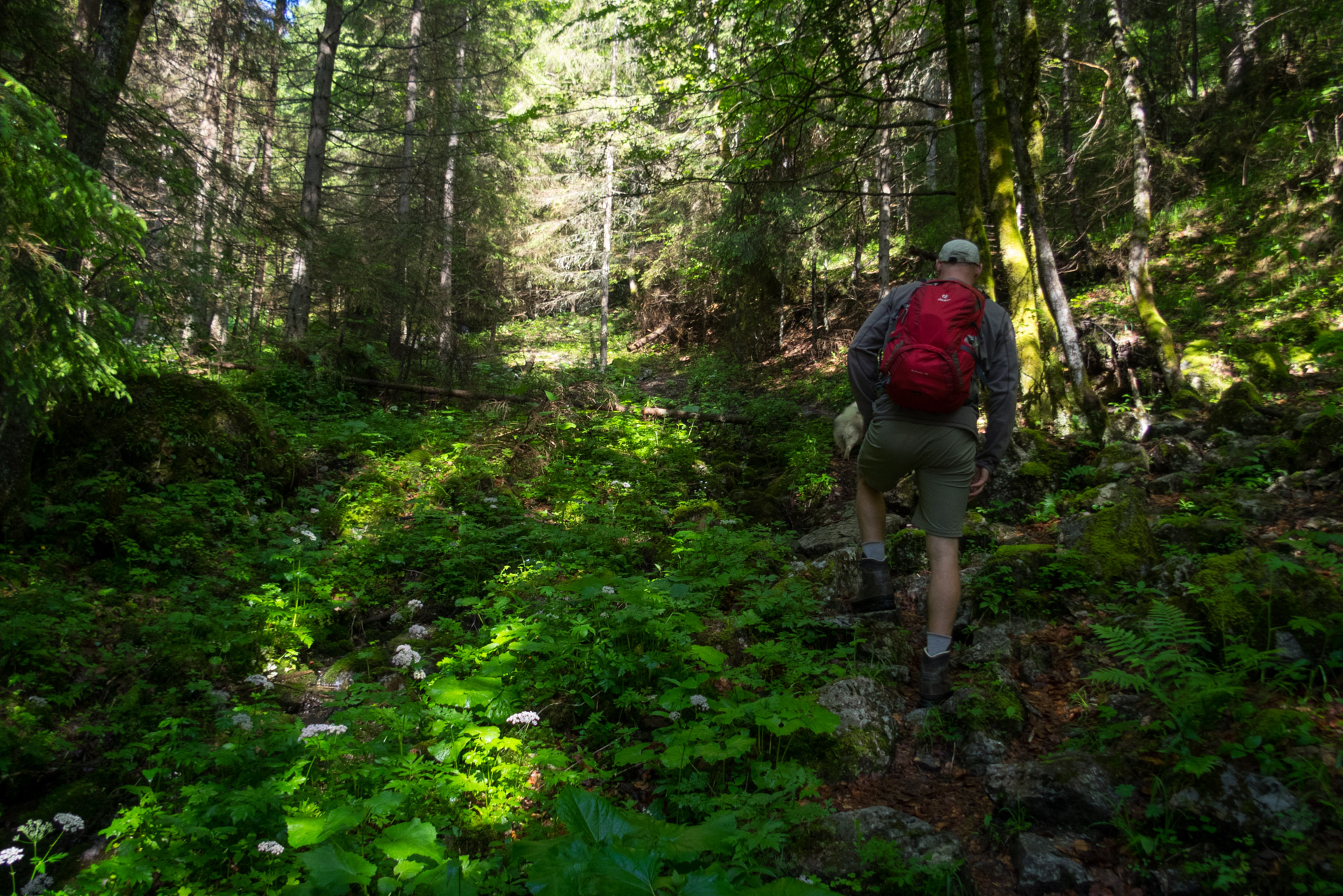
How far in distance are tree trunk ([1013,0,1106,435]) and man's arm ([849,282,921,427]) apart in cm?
470

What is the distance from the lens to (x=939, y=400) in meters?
3.43

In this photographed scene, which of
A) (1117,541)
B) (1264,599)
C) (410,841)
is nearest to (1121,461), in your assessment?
(1117,541)

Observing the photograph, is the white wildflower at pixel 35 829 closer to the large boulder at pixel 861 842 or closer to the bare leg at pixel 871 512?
the large boulder at pixel 861 842

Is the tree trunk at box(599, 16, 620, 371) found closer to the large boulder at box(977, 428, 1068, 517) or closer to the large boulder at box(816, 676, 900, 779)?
the large boulder at box(977, 428, 1068, 517)

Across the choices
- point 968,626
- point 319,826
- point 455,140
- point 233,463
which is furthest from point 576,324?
point 319,826

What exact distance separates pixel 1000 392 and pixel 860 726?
1.94m

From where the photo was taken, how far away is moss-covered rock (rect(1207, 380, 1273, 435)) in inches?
251

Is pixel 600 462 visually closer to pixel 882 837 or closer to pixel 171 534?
pixel 171 534

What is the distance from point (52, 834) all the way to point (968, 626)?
15.2ft

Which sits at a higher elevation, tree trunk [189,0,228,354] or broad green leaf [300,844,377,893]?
tree trunk [189,0,228,354]

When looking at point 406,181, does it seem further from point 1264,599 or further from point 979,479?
point 1264,599

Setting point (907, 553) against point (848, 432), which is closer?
point (907, 553)

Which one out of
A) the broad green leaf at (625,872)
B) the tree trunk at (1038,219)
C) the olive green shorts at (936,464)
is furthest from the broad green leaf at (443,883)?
the tree trunk at (1038,219)

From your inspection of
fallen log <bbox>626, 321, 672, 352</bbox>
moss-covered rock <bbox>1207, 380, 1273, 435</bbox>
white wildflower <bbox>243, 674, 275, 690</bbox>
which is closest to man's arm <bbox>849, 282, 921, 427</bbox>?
white wildflower <bbox>243, 674, 275, 690</bbox>
